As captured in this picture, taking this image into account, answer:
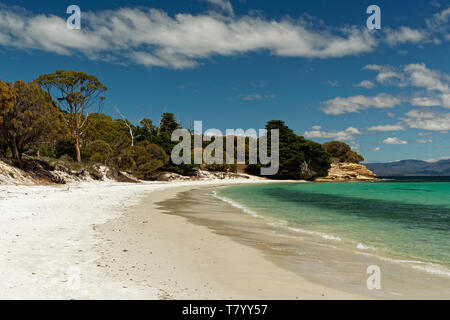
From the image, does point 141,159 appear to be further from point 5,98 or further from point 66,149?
point 5,98

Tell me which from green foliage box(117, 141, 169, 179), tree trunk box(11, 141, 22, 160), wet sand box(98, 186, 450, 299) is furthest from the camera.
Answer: green foliage box(117, 141, 169, 179)

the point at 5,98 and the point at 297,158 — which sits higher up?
the point at 5,98

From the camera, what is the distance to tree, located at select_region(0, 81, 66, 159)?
27703mm

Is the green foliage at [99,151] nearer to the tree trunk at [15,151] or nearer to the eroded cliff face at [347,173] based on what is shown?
the tree trunk at [15,151]

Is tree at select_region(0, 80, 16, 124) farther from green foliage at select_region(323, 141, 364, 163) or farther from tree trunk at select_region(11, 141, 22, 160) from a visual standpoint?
green foliage at select_region(323, 141, 364, 163)

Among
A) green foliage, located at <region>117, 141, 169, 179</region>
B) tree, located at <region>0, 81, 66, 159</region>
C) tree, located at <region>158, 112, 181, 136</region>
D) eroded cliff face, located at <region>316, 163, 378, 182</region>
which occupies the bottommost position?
eroded cliff face, located at <region>316, 163, 378, 182</region>

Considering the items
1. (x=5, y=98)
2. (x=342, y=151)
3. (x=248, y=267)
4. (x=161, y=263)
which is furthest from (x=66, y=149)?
(x=342, y=151)

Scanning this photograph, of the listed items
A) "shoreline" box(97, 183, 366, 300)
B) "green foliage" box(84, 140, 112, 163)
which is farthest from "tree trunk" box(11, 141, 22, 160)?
"shoreline" box(97, 183, 366, 300)

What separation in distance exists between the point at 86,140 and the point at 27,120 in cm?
3268

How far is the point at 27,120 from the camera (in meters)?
28.1

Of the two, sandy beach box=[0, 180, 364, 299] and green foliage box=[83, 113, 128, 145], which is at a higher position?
green foliage box=[83, 113, 128, 145]

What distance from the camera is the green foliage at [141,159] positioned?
4853cm

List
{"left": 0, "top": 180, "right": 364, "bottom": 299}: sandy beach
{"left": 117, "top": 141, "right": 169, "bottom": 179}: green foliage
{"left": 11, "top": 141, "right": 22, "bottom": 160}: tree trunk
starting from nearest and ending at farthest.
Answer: {"left": 0, "top": 180, "right": 364, "bottom": 299}: sandy beach
{"left": 11, "top": 141, "right": 22, "bottom": 160}: tree trunk
{"left": 117, "top": 141, "right": 169, "bottom": 179}: green foliage

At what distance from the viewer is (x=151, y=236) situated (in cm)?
834
